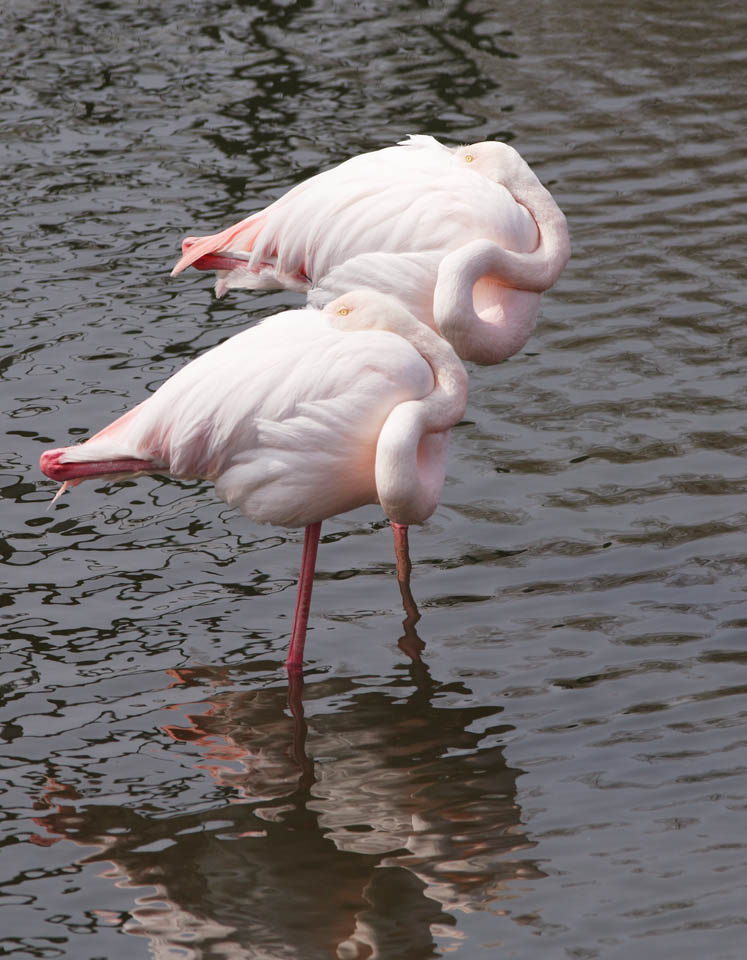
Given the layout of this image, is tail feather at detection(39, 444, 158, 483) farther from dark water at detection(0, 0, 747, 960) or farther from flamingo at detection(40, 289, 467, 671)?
dark water at detection(0, 0, 747, 960)

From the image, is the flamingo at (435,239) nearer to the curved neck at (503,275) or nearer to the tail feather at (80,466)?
the curved neck at (503,275)

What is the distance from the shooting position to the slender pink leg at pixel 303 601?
15.6 feet

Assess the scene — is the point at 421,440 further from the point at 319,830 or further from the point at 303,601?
the point at 319,830

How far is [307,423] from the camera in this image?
442cm

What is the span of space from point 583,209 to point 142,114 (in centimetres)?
294

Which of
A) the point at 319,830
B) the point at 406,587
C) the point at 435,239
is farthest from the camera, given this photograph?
the point at 435,239

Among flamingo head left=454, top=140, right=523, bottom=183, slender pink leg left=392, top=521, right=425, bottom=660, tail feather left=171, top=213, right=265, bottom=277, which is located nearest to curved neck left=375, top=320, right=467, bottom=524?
slender pink leg left=392, top=521, right=425, bottom=660

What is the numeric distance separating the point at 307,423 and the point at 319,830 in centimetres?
112

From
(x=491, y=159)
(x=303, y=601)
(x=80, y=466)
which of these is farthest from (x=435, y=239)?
(x=80, y=466)

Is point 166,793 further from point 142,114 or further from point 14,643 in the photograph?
point 142,114

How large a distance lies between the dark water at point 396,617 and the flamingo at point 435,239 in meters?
0.78

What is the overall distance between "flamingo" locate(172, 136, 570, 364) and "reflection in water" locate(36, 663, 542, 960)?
4.21ft

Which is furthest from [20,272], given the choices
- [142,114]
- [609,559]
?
[609,559]

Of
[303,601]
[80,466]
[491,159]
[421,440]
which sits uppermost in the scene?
[491,159]
